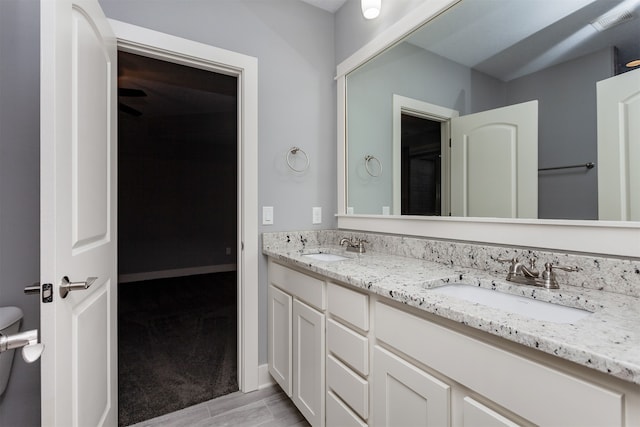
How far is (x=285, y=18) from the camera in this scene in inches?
76.6

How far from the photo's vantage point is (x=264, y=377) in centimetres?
186

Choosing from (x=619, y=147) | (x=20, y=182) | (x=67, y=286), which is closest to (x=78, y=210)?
(x=67, y=286)

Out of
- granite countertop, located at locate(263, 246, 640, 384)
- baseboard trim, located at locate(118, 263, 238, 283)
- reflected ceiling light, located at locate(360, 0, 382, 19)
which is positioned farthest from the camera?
baseboard trim, located at locate(118, 263, 238, 283)

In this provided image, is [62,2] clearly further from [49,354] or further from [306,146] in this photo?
[306,146]

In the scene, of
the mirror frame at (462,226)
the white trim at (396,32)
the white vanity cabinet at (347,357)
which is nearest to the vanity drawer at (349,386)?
the white vanity cabinet at (347,357)

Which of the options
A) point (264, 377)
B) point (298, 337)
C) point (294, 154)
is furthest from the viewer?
point (294, 154)

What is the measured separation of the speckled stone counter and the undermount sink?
18 millimetres

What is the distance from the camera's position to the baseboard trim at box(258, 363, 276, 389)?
184 cm

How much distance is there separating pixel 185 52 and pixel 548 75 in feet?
5.70

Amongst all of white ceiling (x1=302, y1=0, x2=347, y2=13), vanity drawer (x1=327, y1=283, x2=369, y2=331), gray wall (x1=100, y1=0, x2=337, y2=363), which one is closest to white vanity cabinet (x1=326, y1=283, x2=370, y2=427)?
vanity drawer (x1=327, y1=283, x2=369, y2=331)

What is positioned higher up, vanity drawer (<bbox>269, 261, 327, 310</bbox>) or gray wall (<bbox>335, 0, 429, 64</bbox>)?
gray wall (<bbox>335, 0, 429, 64</bbox>)

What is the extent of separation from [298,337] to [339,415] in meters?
0.40

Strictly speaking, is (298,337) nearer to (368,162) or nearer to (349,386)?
(349,386)

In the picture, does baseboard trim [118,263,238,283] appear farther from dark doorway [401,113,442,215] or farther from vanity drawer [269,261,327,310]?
dark doorway [401,113,442,215]
